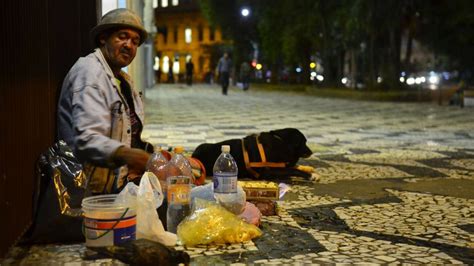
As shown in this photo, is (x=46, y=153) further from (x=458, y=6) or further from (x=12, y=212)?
(x=458, y=6)

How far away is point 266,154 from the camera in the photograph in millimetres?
6355

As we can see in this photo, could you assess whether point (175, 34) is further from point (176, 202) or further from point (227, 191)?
point (176, 202)

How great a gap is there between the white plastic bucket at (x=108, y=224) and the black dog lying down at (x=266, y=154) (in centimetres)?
269

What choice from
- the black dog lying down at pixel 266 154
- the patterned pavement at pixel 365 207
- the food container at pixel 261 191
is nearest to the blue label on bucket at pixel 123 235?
the patterned pavement at pixel 365 207

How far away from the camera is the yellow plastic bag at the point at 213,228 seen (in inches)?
161

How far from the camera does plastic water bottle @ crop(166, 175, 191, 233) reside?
14.2ft

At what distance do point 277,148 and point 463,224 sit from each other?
2163 mm

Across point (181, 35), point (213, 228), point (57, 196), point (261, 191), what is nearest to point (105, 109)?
point (57, 196)

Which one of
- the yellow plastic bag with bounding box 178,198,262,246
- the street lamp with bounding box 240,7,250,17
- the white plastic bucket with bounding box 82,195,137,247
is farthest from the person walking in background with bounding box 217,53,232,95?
the white plastic bucket with bounding box 82,195,137,247

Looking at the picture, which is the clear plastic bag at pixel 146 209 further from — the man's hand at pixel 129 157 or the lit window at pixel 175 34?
the lit window at pixel 175 34

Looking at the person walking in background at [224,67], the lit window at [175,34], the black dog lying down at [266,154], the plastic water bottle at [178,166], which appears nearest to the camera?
the plastic water bottle at [178,166]

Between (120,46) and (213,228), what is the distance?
4.41 feet

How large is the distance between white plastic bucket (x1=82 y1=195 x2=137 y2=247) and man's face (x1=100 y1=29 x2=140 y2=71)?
979 mm

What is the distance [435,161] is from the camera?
8.02 meters
